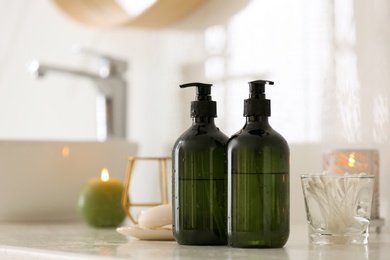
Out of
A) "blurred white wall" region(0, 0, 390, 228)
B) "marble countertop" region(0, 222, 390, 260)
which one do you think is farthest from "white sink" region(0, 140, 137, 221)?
"marble countertop" region(0, 222, 390, 260)

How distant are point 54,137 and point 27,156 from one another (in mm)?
558

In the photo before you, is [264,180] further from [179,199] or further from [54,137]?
[54,137]

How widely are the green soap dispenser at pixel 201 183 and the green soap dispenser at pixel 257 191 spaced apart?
39mm

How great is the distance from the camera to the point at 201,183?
1018 mm

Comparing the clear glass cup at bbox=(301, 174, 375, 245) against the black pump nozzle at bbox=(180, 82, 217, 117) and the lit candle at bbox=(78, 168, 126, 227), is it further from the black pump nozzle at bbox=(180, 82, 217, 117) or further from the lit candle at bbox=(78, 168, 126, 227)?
the lit candle at bbox=(78, 168, 126, 227)

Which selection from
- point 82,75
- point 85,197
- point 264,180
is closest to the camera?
point 264,180

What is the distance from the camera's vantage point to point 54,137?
213cm

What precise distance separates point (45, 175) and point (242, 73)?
0.45 m

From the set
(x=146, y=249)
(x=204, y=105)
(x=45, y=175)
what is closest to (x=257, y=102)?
(x=204, y=105)

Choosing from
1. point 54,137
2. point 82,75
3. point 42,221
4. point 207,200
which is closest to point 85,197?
point 42,221

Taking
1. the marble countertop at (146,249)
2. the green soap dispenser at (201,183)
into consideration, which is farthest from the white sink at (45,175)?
the green soap dispenser at (201,183)

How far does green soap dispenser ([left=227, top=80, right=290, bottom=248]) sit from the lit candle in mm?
513

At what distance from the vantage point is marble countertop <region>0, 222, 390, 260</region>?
2.90 feet

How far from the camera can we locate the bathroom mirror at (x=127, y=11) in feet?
5.51
